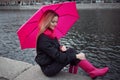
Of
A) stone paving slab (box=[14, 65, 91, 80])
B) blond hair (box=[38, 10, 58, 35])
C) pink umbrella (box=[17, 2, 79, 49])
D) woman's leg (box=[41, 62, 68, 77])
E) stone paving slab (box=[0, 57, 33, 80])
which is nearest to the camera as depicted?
blond hair (box=[38, 10, 58, 35])

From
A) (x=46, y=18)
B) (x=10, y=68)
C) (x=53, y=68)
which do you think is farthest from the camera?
Answer: (x=10, y=68)

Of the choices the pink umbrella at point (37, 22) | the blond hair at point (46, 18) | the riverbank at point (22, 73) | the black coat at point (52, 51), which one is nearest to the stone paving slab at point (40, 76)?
the riverbank at point (22, 73)

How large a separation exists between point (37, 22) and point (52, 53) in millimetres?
871

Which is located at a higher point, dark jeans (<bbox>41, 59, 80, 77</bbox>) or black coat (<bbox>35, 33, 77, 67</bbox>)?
black coat (<bbox>35, 33, 77, 67</bbox>)

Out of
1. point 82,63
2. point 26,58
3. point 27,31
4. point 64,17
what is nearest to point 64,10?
point 64,17

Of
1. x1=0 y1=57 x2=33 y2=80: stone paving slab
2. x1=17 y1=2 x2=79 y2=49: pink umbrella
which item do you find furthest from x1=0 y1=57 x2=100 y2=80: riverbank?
x1=17 y1=2 x2=79 y2=49: pink umbrella

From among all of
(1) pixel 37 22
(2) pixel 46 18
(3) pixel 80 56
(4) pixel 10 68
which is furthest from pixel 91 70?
(4) pixel 10 68

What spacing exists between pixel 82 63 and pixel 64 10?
1367 millimetres

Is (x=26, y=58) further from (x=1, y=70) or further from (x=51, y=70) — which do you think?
(x=51, y=70)

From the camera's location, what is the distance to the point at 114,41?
2077 centimetres

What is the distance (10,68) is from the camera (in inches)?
222

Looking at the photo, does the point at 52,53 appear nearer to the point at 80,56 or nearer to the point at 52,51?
the point at 52,51

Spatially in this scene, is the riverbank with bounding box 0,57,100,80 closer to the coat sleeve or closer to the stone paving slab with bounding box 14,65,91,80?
the stone paving slab with bounding box 14,65,91,80

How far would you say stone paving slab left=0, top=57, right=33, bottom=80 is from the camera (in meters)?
5.24
